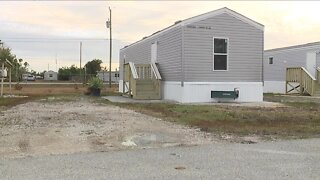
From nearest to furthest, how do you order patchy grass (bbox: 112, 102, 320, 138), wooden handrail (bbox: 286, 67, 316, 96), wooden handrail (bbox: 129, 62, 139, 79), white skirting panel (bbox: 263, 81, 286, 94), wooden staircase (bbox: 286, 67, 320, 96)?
patchy grass (bbox: 112, 102, 320, 138)
wooden handrail (bbox: 129, 62, 139, 79)
wooden staircase (bbox: 286, 67, 320, 96)
wooden handrail (bbox: 286, 67, 316, 96)
white skirting panel (bbox: 263, 81, 286, 94)

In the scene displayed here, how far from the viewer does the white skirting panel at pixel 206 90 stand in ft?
61.7

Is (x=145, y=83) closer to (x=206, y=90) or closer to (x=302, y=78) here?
(x=206, y=90)

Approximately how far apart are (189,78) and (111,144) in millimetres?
11120

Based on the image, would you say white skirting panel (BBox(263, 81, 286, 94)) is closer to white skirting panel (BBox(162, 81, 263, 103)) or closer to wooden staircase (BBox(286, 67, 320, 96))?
wooden staircase (BBox(286, 67, 320, 96))

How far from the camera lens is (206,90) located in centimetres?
1916

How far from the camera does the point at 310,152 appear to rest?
7445mm

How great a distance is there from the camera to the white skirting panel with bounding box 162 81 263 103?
61.7ft

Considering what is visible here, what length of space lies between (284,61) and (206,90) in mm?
14281

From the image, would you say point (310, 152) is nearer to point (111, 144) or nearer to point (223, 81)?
point (111, 144)

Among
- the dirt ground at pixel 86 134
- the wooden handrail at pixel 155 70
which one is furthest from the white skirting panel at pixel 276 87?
the dirt ground at pixel 86 134

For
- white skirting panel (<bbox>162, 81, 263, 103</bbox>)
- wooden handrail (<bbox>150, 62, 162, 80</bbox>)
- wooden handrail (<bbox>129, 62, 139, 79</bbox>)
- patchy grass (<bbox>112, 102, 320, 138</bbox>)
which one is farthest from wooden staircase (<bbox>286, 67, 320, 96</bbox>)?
patchy grass (<bbox>112, 102, 320, 138</bbox>)

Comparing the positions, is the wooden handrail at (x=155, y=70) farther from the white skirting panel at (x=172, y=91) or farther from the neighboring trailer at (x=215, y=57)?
the neighboring trailer at (x=215, y=57)

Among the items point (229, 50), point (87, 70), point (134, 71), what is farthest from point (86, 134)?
point (87, 70)

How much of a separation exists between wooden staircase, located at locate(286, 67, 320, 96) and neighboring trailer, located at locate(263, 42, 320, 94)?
77 cm
